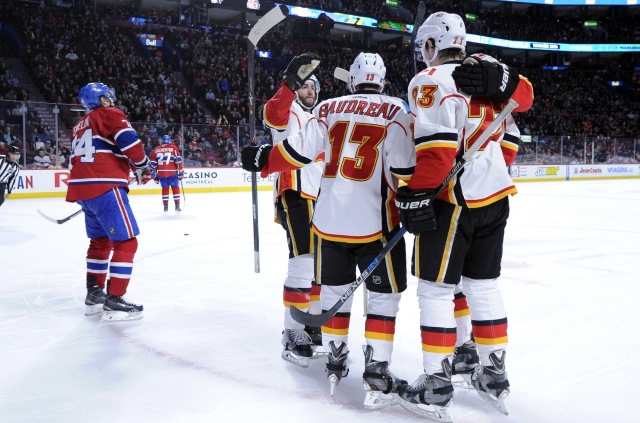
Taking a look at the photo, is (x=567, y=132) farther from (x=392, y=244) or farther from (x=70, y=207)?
(x=392, y=244)

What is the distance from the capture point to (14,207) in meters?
9.58

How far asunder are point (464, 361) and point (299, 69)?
1511 mm

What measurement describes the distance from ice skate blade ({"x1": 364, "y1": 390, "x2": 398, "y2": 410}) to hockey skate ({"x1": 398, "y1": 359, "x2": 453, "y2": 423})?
0.09 metres

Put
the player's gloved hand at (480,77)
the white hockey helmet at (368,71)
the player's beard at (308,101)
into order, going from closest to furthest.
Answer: the player's gloved hand at (480,77)
the white hockey helmet at (368,71)
the player's beard at (308,101)

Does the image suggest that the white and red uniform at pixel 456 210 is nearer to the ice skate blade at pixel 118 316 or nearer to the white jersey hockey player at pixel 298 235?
the white jersey hockey player at pixel 298 235

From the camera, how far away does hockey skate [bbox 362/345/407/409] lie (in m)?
2.22

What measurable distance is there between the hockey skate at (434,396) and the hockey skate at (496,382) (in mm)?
181

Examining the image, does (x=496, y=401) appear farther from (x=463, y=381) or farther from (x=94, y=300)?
(x=94, y=300)

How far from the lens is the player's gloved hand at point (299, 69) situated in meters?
2.55

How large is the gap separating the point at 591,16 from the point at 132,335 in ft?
123

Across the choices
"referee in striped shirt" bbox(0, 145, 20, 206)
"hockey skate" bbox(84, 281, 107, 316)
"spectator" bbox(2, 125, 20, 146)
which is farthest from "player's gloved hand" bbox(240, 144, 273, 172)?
"spectator" bbox(2, 125, 20, 146)

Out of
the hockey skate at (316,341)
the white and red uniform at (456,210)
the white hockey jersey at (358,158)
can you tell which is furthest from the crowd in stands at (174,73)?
the white and red uniform at (456,210)

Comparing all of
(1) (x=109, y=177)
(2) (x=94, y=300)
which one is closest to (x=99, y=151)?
(1) (x=109, y=177)

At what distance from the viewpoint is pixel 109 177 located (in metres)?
3.42
